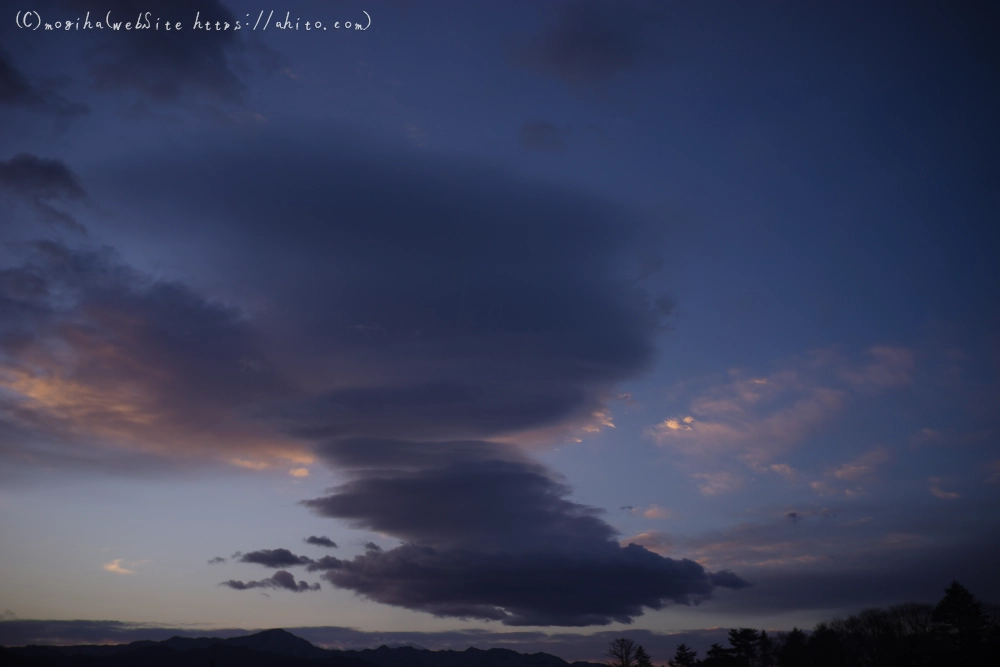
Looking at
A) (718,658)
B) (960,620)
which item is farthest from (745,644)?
(960,620)

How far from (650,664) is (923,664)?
8011 centimetres

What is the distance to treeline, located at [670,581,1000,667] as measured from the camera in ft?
352

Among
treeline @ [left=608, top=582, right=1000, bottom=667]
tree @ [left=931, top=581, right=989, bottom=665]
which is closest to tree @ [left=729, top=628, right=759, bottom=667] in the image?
treeline @ [left=608, top=582, right=1000, bottom=667]

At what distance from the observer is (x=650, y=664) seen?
17200cm

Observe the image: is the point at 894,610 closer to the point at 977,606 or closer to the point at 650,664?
the point at 977,606

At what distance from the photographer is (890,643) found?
12181 centimetres

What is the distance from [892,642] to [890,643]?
448mm

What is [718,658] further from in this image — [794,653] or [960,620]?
[960,620]

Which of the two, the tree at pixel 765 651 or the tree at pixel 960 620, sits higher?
the tree at pixel 960 620

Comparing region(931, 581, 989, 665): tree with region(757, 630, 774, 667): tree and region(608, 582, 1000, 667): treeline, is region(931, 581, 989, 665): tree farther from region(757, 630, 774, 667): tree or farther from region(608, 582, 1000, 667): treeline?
region(757, 630, 774, 667): tree

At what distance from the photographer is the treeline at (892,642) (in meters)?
107

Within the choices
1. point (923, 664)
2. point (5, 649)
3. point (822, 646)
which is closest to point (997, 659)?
point (923, 664)

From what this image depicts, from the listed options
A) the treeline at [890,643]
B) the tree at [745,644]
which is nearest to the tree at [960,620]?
the treeline at [890,643]

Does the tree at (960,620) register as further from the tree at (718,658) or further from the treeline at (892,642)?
the tree at (718,658)
